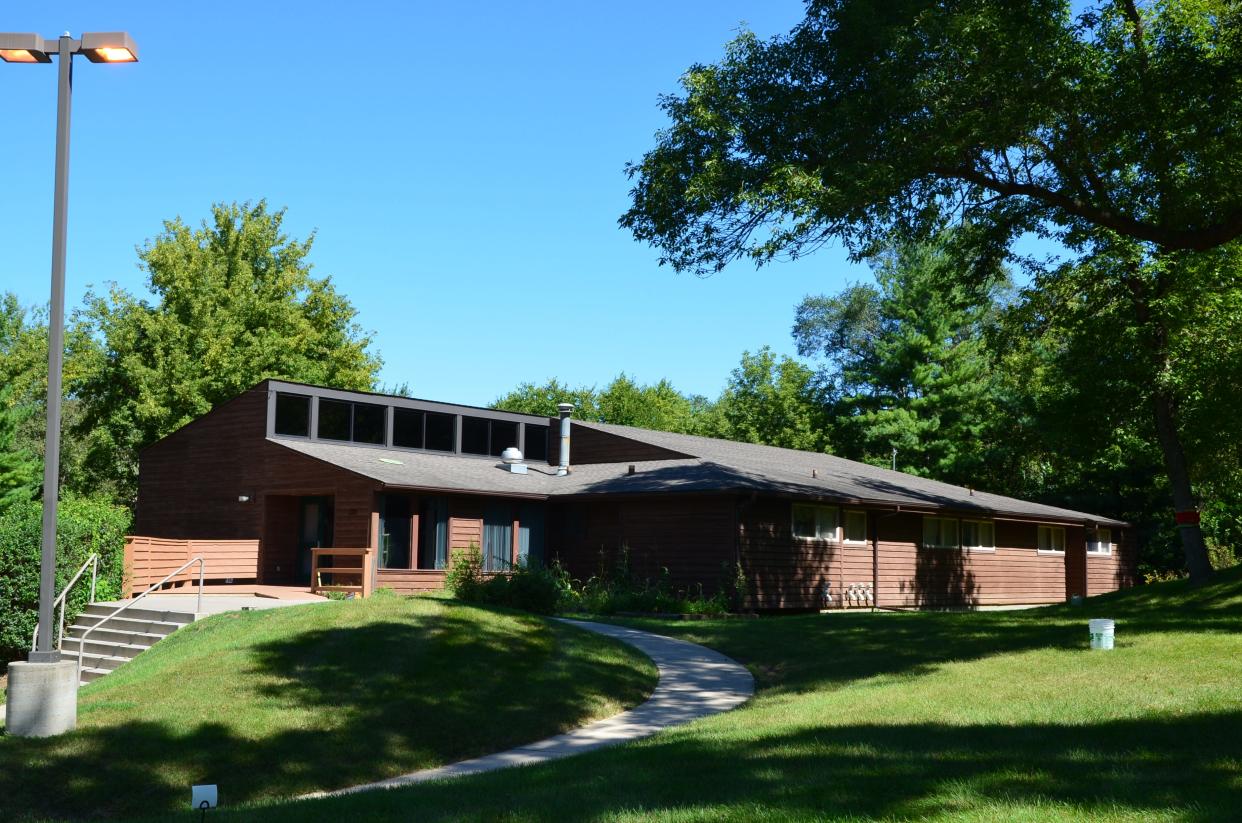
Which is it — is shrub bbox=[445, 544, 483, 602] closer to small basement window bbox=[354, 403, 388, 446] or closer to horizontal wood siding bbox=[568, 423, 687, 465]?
small basement window bbox=[354, 403, 388, 446]

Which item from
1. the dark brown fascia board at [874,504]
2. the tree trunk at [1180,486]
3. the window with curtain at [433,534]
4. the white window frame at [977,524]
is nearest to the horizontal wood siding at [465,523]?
the window with curtain at [433,534]

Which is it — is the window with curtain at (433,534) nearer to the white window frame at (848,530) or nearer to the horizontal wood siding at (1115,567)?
the white window frame at (848,530)

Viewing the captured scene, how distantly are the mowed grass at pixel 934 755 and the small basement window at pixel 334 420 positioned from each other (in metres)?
19.0

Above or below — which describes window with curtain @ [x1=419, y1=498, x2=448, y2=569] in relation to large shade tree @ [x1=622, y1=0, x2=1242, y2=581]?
below

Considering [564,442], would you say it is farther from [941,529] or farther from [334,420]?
[941,529]

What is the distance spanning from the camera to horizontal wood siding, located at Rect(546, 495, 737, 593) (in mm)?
26328

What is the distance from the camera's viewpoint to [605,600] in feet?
82.4

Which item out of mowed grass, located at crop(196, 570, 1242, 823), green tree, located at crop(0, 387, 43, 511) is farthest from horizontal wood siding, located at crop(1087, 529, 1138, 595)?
green tree, located at crop(0, 387, 43, 511)

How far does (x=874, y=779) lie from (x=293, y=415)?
1017 inches

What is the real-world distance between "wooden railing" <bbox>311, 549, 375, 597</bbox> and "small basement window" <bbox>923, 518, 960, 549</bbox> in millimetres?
15986

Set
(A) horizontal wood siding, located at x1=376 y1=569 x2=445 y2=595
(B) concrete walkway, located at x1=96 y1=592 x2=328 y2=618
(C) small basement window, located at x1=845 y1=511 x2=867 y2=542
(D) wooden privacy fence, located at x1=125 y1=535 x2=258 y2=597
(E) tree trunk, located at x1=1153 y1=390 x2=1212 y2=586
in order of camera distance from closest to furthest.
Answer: (B) concrete walkway, located at x1=96 y1=592 x2=328 y2=618
(E) tree trunk, located at x1=1153 y1=390 x2=1212 y2=586
(D) wooden privacy fence, located at x1=125 y1=535 x2=258 y2=597
(A) horizontal wood siding, located at x1=376 y1=569 x2=445 y2=595
(C) small basement window, located at x1=845 y1=511 x2=867 y2=542

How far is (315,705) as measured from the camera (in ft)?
41.1

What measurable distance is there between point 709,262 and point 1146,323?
10.4 meters

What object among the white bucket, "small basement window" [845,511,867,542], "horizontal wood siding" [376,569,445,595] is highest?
"small basement window" [845,511,867,542]
